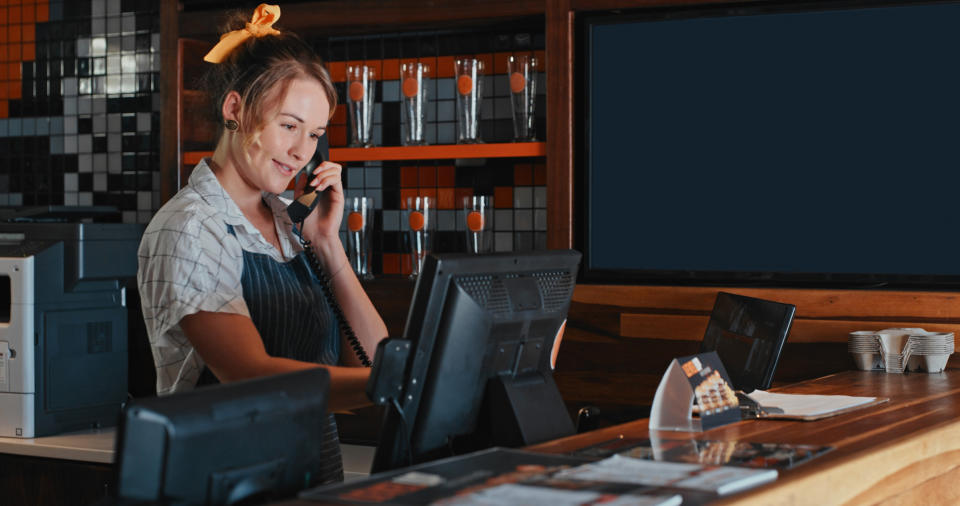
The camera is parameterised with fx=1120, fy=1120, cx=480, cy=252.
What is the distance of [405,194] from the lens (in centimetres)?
380

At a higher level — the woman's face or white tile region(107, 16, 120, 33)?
white tile region(107, 16, 120, 33)

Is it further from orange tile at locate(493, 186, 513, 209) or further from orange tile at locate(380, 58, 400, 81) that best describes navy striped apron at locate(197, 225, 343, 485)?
orange tile at locate(380, 58, 400, 81)

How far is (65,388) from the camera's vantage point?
3486 mm

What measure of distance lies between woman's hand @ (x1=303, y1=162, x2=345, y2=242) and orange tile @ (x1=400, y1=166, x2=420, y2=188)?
1.30 m

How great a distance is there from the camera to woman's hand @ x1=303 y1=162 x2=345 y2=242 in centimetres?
239

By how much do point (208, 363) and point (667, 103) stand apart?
1668 millimetres

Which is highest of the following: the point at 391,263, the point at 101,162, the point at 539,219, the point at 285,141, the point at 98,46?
the point at 98,46

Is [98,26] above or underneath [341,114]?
above

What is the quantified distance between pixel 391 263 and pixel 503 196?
18.5 inches

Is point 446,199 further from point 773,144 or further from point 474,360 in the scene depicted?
point 474,360

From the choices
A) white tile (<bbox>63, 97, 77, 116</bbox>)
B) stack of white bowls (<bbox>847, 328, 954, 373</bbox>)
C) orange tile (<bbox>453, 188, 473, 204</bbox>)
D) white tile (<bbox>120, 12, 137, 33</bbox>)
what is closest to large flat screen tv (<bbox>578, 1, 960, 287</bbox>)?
stack of white bowls (<bbox>847, 328, 954, 373</bbox>)

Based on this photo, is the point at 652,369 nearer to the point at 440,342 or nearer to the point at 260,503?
the point at 440,342

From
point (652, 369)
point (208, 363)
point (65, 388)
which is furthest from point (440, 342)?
point (65, 388)

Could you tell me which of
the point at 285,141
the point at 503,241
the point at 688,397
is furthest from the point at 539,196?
the point at 688,397
